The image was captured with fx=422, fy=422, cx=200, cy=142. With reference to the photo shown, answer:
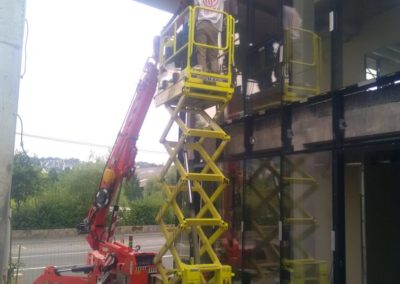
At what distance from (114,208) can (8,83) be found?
15.2ft

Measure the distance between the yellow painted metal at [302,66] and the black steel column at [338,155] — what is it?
13.2 inches

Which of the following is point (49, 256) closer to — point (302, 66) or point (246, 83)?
point (246, 83)

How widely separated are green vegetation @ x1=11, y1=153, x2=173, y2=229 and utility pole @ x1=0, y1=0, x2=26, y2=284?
63.7 ft

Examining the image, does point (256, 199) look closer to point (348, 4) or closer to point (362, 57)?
point (362, 57)

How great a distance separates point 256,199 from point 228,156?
1055 mm

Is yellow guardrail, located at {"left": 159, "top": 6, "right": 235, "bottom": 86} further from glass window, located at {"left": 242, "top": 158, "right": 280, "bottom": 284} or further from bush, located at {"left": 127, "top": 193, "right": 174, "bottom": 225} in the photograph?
bush, located at {"left": 127, "top": 193, "right": 174, "bottom": 225}

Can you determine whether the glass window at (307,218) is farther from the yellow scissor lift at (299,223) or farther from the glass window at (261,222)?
the glass window at (261,222)

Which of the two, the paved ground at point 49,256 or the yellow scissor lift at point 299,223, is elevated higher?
the yellow scissor lift at point 299,223

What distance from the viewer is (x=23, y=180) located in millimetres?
24031

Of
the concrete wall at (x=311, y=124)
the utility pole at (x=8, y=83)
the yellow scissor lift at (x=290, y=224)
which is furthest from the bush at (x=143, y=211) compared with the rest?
the utility pole at (x=8, y=83)

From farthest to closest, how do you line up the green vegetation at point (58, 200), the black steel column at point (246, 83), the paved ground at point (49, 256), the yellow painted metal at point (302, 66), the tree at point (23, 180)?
the tree at point (23, 180)
the green vegetation at point (58, 200)
the paved ground at point (49, 256)
the black steel column at point (246, 83)
the yellow painted metal at point (302, 66)

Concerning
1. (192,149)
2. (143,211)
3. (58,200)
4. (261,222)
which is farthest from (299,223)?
(143,211)

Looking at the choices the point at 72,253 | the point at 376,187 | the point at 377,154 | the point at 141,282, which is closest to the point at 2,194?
the point at 141,282

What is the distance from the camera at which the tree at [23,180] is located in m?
23.8
